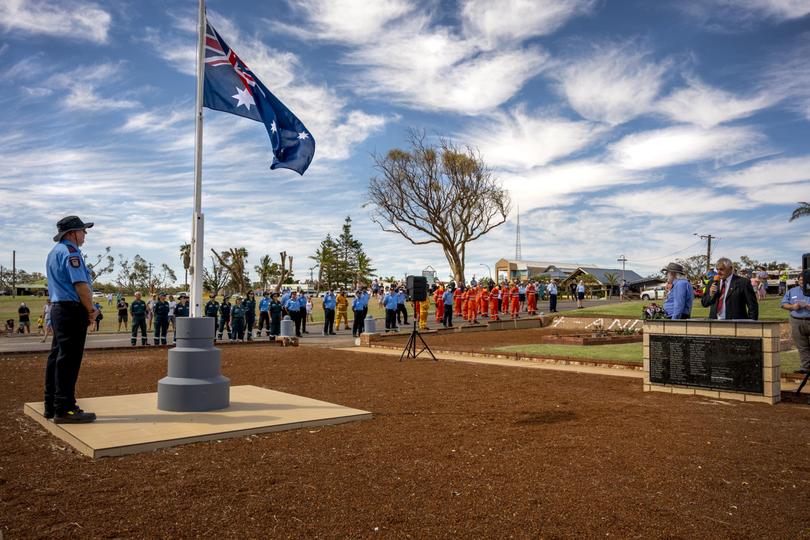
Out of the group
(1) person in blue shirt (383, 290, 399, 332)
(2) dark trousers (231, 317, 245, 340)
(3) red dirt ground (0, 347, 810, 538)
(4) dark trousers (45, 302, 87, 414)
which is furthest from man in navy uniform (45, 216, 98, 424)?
(1) person in blue shirt (383, 290, 399, 332)

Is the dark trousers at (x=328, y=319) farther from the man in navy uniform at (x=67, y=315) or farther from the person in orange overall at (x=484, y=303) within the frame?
the man in navy uniform at (x=67, y=315)

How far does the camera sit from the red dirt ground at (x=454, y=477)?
3.66 metres

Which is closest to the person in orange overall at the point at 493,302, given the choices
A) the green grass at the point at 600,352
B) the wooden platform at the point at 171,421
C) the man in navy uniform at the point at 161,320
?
the green grass at the point at 600,352

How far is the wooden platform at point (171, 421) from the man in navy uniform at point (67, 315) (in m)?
0.23

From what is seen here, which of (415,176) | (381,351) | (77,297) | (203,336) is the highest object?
(415,176)

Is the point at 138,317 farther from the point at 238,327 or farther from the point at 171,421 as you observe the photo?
the point at 171,421

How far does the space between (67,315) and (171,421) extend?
58.8 inches

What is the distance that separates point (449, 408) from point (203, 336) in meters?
3.13

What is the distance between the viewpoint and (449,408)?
757 centimetres

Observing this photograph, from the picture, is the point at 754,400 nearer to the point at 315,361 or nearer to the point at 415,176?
the point at 315,361

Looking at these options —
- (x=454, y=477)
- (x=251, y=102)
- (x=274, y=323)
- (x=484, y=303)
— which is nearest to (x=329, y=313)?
(x=274, y=323)

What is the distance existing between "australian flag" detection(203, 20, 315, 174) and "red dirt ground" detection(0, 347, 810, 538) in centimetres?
387

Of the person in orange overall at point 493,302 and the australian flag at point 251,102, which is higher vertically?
the australian flag at point 251,102

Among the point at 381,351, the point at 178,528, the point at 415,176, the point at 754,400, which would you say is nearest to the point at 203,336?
the point at 178,528
